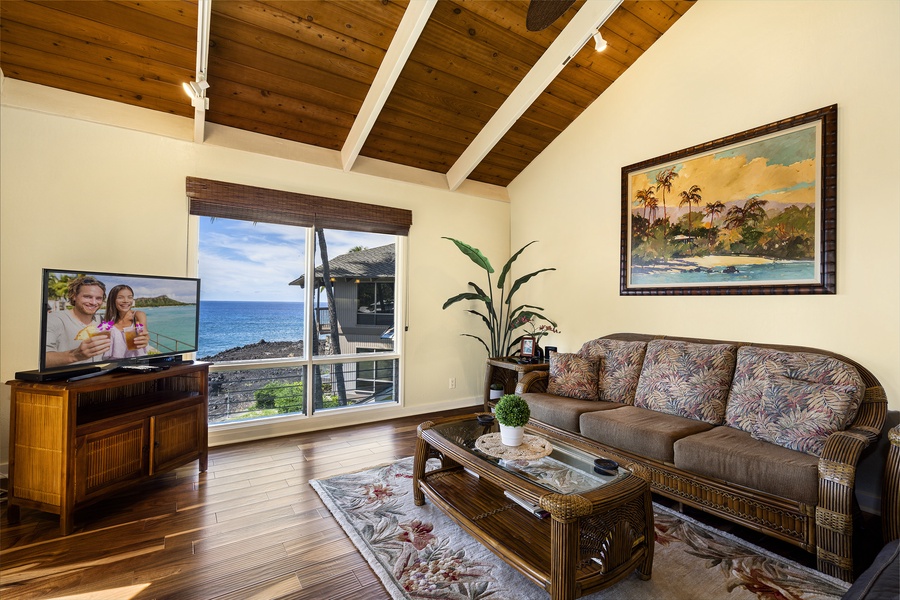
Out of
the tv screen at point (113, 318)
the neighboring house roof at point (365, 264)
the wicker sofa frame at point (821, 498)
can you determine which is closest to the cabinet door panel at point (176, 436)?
the tv screen at point (113, 318)

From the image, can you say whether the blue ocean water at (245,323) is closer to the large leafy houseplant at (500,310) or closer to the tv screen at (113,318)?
the tv screen at (113,318)

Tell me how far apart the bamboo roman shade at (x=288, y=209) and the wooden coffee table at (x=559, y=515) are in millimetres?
2523

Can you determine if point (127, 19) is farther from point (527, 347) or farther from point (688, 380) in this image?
point (688, 380)

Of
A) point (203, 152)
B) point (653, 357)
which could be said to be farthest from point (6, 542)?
point (653, 357)

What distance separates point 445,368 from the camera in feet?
15.7

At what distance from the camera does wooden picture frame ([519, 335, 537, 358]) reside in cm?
441

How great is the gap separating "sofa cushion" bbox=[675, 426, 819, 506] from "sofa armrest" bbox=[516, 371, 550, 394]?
1312 millimetres

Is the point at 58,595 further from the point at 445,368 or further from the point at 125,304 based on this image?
the point at 445,368

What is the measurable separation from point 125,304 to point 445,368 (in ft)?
9.98

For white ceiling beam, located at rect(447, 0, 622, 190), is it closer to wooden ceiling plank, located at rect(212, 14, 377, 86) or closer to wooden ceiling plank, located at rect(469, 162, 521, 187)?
wooden ceiling plank, located at rect(469, 162, 521, 187)

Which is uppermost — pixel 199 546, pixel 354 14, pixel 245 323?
pixel 354 14

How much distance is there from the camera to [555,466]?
2.06 meters

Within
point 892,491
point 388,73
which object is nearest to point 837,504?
point 892,491

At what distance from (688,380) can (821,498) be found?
41.7 inches
